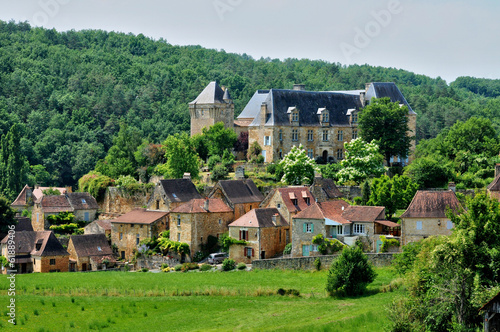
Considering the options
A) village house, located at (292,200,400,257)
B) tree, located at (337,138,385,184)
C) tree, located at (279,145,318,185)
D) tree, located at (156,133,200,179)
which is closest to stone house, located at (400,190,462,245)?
village house, located at (292,200,400,257)

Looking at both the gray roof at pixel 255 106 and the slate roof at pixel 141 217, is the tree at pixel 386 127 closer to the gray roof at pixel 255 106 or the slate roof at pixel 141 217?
the gray roof at pixel 255 106

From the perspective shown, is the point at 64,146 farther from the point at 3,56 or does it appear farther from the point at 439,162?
the point at 439,162

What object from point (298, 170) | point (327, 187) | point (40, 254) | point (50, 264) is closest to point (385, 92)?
point (298, 170)

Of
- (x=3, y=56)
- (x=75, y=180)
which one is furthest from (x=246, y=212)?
(x=3, y=56)

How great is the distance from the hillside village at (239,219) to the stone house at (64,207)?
8cm

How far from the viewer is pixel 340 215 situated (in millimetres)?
53438

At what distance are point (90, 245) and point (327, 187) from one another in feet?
59.4

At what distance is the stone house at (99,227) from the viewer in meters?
62.0

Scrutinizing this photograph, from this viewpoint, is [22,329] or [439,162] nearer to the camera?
[22,329]

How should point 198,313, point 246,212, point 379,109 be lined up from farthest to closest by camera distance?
point 379,109
point 246,212
point 198,313

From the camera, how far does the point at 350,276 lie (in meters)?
41.8

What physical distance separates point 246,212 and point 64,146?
167ft

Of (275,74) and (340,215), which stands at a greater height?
(275,74)

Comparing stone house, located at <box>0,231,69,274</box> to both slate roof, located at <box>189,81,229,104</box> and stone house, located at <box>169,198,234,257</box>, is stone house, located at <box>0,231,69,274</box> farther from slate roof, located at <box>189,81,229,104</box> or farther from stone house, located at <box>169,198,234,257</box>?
slate roof, located at <box>189,81,229,104</box>
